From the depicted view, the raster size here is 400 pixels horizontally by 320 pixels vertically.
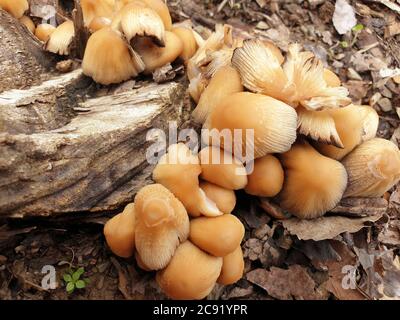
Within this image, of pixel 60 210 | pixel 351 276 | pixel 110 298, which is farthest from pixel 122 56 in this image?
pixel 351 276

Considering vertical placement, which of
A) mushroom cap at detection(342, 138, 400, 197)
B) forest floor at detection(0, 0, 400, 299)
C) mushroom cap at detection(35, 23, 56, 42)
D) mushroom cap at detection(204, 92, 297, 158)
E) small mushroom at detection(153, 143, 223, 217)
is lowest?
forest floor at detection(0, 0, 400, 299)

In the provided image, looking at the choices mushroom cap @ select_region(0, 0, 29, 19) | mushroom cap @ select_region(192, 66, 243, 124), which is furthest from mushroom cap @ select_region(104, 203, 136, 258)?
mushroom cap @ select_region(0, 0, 29, 19)

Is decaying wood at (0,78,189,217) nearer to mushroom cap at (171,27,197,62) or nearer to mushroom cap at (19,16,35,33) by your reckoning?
mushroom cap at (171,27,197,62)

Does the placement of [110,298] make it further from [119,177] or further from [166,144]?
[166,144]

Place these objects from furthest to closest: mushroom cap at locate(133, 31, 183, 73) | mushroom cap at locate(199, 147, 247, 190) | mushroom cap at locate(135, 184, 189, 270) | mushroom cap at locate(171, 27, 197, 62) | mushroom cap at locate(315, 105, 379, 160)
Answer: mushroom cap at locate(171, 27, 197, 62) → mushroom cap at locate(133, 31, 183, 73) → mushroom cap at locate(315, 105, 379, 160) → mushroom cap at locate(199, 147, 247, 190) → mushroom cap at locate(135, 184, 189, 270)

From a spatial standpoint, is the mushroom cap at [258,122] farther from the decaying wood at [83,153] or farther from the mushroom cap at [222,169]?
the decaying wood at [83,153]

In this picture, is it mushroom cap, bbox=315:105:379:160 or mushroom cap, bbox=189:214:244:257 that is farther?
mushroom cap, bbox=315:105:379:160

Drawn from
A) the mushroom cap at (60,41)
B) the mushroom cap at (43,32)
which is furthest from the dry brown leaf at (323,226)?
the mushroom cap at (43,32)
